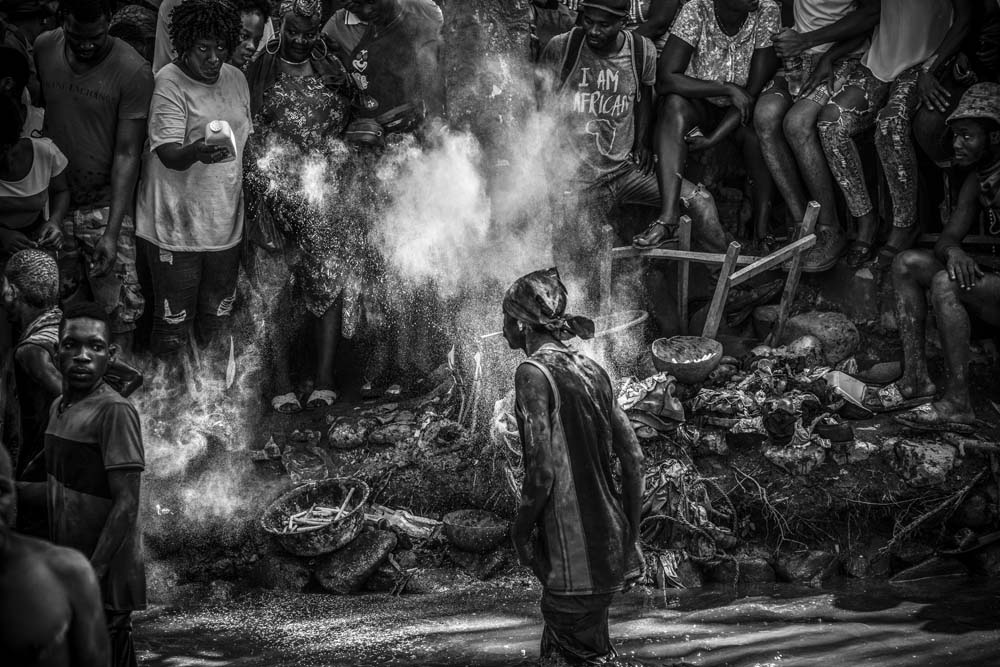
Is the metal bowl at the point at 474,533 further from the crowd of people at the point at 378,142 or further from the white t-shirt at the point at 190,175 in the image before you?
the white t-shirt at the point at 190,175

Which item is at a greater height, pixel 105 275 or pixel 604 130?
pixel 604 130

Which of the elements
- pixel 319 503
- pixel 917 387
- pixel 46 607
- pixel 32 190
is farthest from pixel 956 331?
pixel 46 607

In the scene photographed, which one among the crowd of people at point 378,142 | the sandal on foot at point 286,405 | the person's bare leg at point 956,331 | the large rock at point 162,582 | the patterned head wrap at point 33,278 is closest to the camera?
the patterned head wrap at point 33,278

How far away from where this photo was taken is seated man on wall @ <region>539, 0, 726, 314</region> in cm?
913

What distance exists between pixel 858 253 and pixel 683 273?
1508 millimetres

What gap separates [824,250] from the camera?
29.8 feet

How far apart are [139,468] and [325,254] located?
4.55 meters

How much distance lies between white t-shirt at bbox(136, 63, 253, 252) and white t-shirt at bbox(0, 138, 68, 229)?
Answer: 672mm

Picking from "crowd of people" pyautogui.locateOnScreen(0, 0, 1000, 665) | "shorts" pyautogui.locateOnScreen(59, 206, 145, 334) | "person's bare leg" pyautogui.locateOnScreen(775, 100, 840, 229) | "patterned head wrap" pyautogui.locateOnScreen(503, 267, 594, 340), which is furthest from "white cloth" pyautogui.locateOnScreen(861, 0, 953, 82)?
"shorts" pyautogui.locateOnScreen(59, 206, 145, 334)

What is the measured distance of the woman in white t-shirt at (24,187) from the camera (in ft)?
24.4

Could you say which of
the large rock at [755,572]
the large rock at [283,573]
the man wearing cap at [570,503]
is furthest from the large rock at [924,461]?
the large rock at [283,573]

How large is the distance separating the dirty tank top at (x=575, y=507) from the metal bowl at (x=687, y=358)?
11.9 ft

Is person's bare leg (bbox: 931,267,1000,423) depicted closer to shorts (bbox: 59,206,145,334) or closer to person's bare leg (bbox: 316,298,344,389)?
person's bare leg (bbox: 316,298,344,389)

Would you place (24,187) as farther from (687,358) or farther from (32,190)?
(687,358)
